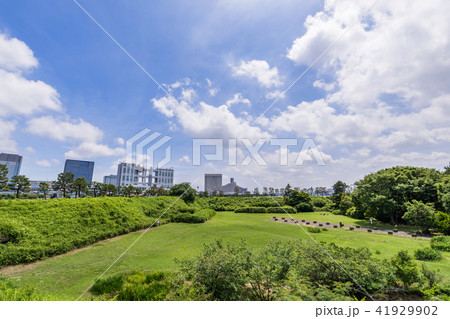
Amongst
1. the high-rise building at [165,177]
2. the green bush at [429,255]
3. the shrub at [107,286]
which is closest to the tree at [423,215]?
the green bush at [429,255]

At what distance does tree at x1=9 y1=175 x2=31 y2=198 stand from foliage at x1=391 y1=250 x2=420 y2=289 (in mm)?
38841

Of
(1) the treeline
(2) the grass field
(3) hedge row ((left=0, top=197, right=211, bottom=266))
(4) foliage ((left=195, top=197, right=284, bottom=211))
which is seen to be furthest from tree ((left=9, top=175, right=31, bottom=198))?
(1) the treeline

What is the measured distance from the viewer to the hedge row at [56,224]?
32.3 feet

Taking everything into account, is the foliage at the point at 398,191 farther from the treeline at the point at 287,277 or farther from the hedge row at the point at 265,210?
the treeline at the point at 287,277

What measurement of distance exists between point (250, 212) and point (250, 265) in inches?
1259

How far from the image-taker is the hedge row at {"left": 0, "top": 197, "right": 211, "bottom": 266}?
9852 mm

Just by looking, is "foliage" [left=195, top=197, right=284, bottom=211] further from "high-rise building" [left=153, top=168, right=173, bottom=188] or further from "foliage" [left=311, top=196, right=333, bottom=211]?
"high-rise building" [left=153, top=168, right=173, bottom=188]

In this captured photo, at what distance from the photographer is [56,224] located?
1243cm

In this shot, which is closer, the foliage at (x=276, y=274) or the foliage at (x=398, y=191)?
the foliage at (x=276, y=274)

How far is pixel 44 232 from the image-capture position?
11477mm

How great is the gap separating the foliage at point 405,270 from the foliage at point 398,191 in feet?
62.5

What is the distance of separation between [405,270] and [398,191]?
71.9 ft

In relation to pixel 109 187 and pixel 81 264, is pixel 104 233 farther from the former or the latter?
pixel 109 187
